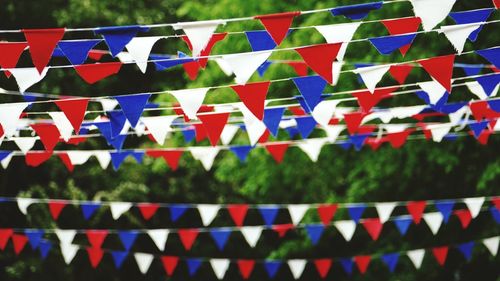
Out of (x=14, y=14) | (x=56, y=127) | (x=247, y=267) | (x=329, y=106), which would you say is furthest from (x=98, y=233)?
(x=14, y=14)

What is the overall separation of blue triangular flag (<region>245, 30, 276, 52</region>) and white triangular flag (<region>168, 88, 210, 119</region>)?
0.33m

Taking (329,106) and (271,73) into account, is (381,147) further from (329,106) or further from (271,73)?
(329,106)

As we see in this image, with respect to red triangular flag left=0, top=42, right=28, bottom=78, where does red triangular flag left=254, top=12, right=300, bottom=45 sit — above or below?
below

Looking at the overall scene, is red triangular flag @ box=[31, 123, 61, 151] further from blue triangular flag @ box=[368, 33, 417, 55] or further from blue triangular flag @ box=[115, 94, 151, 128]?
blue triangular flag @ box=[368, 33, 417, 55]

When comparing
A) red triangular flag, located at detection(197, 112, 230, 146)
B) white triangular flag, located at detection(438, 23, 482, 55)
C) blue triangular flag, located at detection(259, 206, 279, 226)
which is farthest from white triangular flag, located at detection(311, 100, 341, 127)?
blue triangular flag, located at detection(259, 206, 279, 226)

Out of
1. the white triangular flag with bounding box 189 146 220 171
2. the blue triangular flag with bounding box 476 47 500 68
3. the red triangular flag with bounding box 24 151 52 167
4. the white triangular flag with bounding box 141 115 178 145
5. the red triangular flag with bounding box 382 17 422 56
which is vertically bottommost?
the blue triangular flag with bounding box 476 47 500 68

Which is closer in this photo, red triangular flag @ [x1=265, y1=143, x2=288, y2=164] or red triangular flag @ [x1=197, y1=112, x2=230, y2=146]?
red triangular flag @ [x1=197, y1=112, x2=230, y2=146]

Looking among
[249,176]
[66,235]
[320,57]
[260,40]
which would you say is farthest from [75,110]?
[249,176]

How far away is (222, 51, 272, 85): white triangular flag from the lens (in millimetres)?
3268

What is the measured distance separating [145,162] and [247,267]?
3.69 meters

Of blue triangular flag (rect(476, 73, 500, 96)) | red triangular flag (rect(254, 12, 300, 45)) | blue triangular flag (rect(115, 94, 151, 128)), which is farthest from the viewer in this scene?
blue triangular flag (rect(476, 73, 500, 96))

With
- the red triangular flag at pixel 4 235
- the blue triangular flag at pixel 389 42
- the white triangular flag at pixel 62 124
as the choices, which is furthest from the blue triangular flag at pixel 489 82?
the red triangular flag at pixel 4 235

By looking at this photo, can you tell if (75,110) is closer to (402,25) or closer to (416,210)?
(402,25)

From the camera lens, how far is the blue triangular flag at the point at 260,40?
3.39 metres
